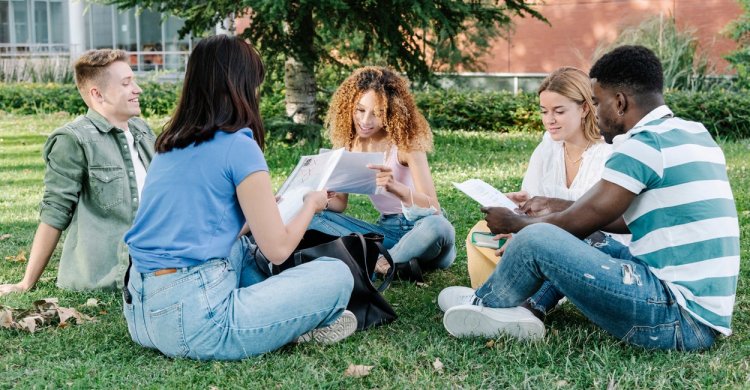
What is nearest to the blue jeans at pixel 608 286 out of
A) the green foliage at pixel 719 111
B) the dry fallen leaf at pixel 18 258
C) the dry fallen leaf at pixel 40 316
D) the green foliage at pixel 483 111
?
the dry fallen leaf at pixel 40 316

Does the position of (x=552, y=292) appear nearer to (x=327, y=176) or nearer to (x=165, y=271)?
(x=327, y=176)

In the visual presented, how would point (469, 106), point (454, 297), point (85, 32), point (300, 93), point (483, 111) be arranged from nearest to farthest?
point (454, 297) < point (300, 93) < point (483, 111) < point (469, 106) < point (85, 32)

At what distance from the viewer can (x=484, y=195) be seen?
382 centimetres

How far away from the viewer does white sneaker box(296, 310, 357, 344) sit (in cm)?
367

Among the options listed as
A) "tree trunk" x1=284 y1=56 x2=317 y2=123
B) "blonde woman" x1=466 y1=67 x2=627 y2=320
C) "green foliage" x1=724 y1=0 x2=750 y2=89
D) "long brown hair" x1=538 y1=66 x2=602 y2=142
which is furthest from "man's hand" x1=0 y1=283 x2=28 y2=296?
"green foliage" x1=724 y1=0 x2=750 y2=89

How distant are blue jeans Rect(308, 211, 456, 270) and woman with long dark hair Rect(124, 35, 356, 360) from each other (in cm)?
137

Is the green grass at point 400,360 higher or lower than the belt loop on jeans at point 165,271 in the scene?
lower

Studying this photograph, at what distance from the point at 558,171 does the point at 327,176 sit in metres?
1.29

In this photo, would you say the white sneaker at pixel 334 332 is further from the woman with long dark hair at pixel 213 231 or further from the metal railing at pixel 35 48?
the metal railing at pixel 35 48

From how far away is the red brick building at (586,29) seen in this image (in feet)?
58.0

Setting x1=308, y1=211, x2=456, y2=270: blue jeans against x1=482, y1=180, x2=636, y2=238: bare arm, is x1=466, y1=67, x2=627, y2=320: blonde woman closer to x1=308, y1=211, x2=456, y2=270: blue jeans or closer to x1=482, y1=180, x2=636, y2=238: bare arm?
x1=308, y1=211, x2=456, y2=270: blue jeans

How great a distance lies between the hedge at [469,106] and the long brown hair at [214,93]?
684 centimetres

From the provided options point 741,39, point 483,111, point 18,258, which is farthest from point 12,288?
point 741,39

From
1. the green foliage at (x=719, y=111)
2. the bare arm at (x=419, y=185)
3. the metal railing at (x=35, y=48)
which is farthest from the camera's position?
the metal railing at (x=35, y=48)
